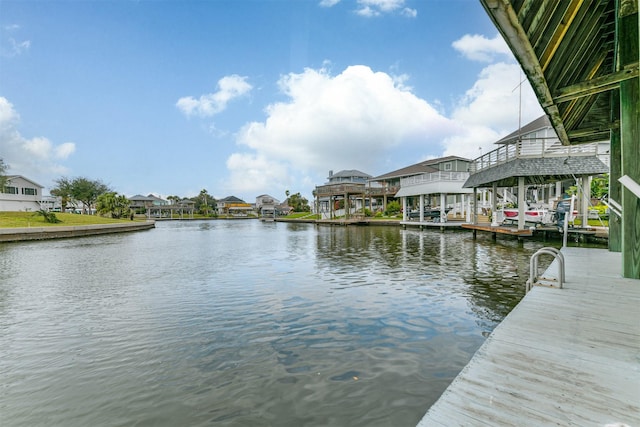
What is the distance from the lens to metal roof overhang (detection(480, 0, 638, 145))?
11.4ft

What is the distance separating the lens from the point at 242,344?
5.10m

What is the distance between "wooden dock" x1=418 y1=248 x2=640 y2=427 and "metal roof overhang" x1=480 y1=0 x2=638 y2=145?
3450mm

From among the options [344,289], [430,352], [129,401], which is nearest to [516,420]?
[430,352]

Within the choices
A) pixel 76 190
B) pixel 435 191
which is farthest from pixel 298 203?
pixel 435 191

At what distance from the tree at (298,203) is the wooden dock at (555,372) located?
3239 inches

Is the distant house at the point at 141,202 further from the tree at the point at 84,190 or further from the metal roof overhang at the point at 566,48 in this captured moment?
the metal roof overhang at the point at 566,48

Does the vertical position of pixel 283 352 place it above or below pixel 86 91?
below

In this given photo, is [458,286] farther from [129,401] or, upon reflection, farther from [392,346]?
[129,401]

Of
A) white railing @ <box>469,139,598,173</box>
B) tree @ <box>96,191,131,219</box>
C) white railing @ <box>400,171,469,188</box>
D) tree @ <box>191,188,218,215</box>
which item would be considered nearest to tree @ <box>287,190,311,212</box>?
tree @ <box>191,188,218,215</box>

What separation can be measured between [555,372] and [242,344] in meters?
4.31

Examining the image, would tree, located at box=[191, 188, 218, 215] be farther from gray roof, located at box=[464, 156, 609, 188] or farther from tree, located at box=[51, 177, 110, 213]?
gray roof, located at box=[464, 156, 609, 188]

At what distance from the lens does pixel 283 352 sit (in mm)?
4766

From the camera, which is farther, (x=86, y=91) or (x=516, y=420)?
(x=86, y=91)

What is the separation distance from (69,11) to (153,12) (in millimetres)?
6360
